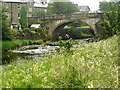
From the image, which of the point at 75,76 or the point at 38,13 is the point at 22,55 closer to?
the point at 75,76

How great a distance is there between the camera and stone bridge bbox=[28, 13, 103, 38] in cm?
8138

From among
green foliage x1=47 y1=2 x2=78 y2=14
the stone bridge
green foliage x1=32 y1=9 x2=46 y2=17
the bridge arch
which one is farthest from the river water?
green foliage x1=32 y1=9 x2=46 y2=17

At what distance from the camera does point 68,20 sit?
83125 mm

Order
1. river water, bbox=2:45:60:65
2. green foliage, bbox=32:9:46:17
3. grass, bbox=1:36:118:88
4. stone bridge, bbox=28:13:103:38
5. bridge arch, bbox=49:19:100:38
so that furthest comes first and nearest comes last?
green foliage, bbox=32:9:46:17 < bridge arch, bbox=49:19:100:38 < stone bridge, bbox=28:13:103:38 < river water, bbox=2:45:60:65 < grass, bbox=1:36:118:88

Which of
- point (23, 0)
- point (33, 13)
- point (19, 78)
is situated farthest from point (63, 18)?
point (19, 78)

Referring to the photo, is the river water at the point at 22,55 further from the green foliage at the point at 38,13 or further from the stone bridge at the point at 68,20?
the green foliage at the point at 38,13

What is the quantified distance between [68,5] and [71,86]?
106 meters

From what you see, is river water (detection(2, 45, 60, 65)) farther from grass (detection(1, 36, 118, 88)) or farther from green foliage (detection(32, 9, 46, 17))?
green foliage (detection(32, 9, 46, 17))

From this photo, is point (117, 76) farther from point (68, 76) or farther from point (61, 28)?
point (61, 28)

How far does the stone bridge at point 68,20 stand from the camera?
8138 cm

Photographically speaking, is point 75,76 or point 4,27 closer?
point 75,76

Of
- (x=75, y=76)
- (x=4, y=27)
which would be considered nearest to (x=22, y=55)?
(x=4, y=27)

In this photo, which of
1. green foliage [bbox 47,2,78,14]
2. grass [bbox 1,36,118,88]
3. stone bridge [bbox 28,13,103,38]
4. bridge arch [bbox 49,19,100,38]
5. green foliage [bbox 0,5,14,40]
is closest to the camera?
grass [bbox 1,36,118,88]

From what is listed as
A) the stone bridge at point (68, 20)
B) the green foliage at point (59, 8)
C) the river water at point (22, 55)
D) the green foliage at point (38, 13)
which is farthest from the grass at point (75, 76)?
the green foliage at point (38, 13)
